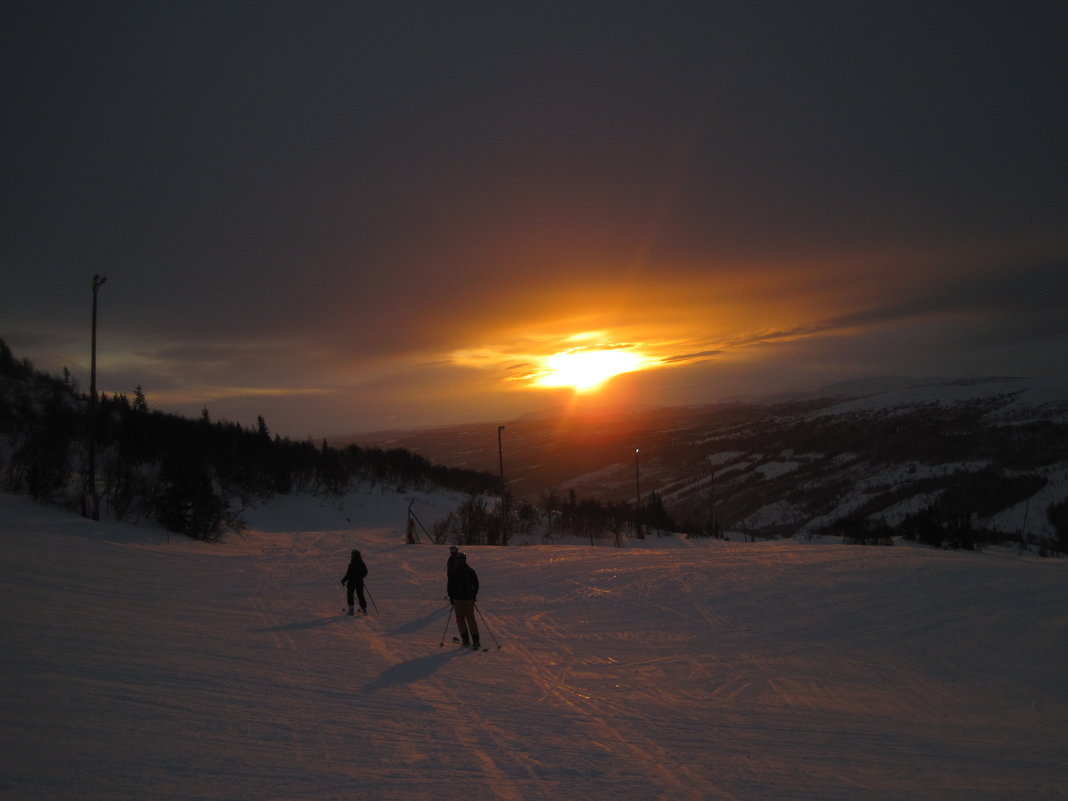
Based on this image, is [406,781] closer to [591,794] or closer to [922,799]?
[591,794]

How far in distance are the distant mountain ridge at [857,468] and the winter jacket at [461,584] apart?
1659 inches

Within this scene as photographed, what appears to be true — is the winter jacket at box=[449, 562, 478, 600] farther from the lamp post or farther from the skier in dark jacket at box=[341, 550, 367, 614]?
the lamp post

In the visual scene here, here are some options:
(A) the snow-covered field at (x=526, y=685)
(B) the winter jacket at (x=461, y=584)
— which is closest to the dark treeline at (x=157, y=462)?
(A) the snow-covered field at (x=526, y=685)

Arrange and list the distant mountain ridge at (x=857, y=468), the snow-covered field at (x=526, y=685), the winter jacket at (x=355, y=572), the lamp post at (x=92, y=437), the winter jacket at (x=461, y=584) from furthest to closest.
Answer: the distant mountain ridge at (x=857, y=468) → the lamp post at (x=92, y=437) → the winter jacket at (x=355, y=572) → the winter jacket at (x=461, y=584) → the snow-covered field at (x=526, y=685)

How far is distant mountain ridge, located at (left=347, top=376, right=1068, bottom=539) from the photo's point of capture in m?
82.6

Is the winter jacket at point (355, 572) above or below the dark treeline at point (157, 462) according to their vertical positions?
below

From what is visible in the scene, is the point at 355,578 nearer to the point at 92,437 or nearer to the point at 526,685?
the point at 526,685

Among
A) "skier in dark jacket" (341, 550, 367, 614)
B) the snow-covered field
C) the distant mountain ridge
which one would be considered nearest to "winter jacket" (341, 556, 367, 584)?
"skier in dark jacket" (341, 550, 367, 614)

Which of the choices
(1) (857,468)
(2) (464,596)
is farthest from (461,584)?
(1) (857,468)

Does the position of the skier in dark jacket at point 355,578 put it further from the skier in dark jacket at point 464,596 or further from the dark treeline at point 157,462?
the dark treeline at point 157,462

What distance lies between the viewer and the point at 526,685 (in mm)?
10812

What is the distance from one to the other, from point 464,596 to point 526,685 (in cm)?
272

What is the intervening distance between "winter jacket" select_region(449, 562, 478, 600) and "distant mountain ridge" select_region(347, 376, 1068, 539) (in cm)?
4215

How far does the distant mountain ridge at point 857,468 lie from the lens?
82562 mm
